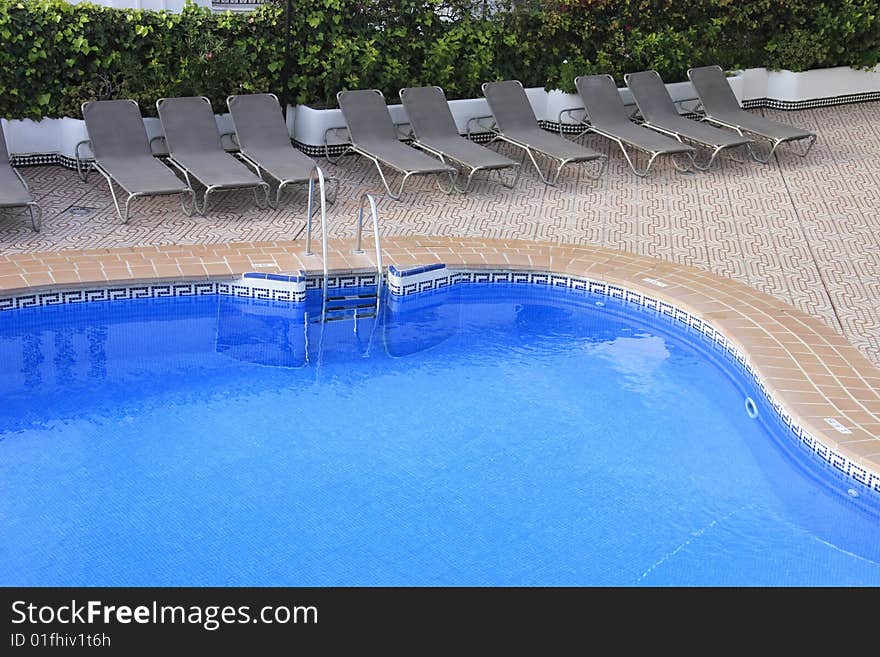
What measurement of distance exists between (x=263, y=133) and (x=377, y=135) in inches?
42.1

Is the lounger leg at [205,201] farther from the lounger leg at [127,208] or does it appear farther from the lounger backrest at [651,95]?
the lounger backrest at [651,95]

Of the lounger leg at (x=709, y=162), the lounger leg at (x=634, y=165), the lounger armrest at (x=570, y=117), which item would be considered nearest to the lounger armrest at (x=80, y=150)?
the lounger armrest at (x=570, y=117)

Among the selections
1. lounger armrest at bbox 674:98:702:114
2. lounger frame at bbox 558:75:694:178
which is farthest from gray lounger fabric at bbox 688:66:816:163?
lounger frame at bbox 558:75:694:178

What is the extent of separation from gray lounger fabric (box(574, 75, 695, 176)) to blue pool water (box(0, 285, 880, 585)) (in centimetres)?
310

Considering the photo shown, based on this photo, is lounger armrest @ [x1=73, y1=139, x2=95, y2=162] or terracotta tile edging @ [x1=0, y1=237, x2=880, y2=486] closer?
terracotta tile edging @ [x1=0, y1=237, x2=880, y2=486]

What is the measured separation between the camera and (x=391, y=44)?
11.6m

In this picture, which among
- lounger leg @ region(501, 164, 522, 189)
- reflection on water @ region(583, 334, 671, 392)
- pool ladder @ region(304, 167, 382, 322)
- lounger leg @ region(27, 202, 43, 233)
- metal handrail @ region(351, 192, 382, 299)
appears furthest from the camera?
lounger leg @ region(501, 164, 522, 189)

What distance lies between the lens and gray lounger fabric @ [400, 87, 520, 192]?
10.5m

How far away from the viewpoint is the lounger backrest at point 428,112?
1098 centimetres

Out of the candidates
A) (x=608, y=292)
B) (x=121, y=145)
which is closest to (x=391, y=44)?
(x=121, y=145)

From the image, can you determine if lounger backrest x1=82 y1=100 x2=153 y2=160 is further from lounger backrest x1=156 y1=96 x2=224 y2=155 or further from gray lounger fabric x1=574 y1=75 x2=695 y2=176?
gray lounger fabric x1=574 y1=75 x2=695 y2=176

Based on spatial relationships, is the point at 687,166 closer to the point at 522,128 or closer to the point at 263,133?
the point at 522,128
